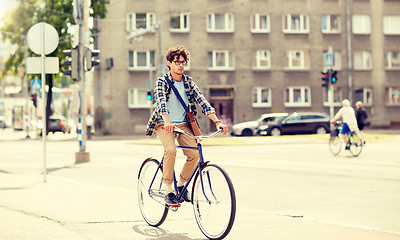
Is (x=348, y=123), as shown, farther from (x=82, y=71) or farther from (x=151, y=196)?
(x=151, y=196)

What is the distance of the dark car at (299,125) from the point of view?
37062mm

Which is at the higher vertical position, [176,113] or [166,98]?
[166,98]

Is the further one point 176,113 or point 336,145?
point 336,145

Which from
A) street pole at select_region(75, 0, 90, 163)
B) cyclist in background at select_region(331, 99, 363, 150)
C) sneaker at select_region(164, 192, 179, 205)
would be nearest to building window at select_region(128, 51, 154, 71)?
cyclist in background at select_region(331, 99, 363, 150)

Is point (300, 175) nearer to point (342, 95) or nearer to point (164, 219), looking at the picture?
point (164, 219)

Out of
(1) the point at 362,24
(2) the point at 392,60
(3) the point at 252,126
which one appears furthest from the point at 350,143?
(2) the point at 392,60

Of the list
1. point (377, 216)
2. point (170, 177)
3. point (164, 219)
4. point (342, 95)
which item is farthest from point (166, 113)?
point (342, 95)

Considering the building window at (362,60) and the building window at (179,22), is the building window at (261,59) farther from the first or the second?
the building window at (362,60)

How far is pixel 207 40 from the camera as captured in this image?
45.0 meters

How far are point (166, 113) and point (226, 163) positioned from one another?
10.9 meters

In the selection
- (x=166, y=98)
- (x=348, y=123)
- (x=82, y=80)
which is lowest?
(x=348, y=123)

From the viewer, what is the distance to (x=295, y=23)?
4653cm

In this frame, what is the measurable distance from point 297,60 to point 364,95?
18.4ft

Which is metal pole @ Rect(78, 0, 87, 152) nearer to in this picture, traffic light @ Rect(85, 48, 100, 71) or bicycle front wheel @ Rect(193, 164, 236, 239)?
traffic light @ Rect(85, 48, 100, 71)
